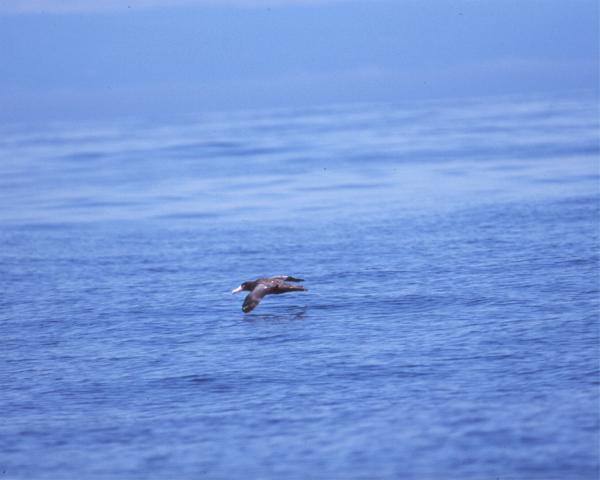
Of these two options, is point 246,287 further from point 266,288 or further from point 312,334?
point 312,334

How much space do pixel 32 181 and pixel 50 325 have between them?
26348 mm

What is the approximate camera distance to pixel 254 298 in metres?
16.9

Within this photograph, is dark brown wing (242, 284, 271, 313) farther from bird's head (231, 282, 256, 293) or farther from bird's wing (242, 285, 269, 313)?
bird's head (231, 282, 256, 293)

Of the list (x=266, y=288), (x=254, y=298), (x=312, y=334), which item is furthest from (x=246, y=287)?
(x=312, y=334)

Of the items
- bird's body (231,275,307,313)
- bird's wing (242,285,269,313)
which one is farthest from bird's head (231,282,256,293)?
bird's wing (242,285,269,313)

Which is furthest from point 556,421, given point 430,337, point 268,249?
point 268,249

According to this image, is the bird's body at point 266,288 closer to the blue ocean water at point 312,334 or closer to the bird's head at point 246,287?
the bird's head at point 246,287

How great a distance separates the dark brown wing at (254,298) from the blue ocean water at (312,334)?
177mm

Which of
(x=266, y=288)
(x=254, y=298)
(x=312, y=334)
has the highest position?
(x=266, y=288)

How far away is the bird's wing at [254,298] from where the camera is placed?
16.8m

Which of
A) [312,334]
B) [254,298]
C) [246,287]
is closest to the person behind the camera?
[312,334]

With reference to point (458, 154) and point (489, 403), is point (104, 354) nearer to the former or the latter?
point (489, 403)

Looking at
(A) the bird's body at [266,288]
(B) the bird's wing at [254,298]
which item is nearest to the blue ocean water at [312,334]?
(B) the bird's wing at [254,298]

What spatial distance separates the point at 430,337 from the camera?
578 inches
